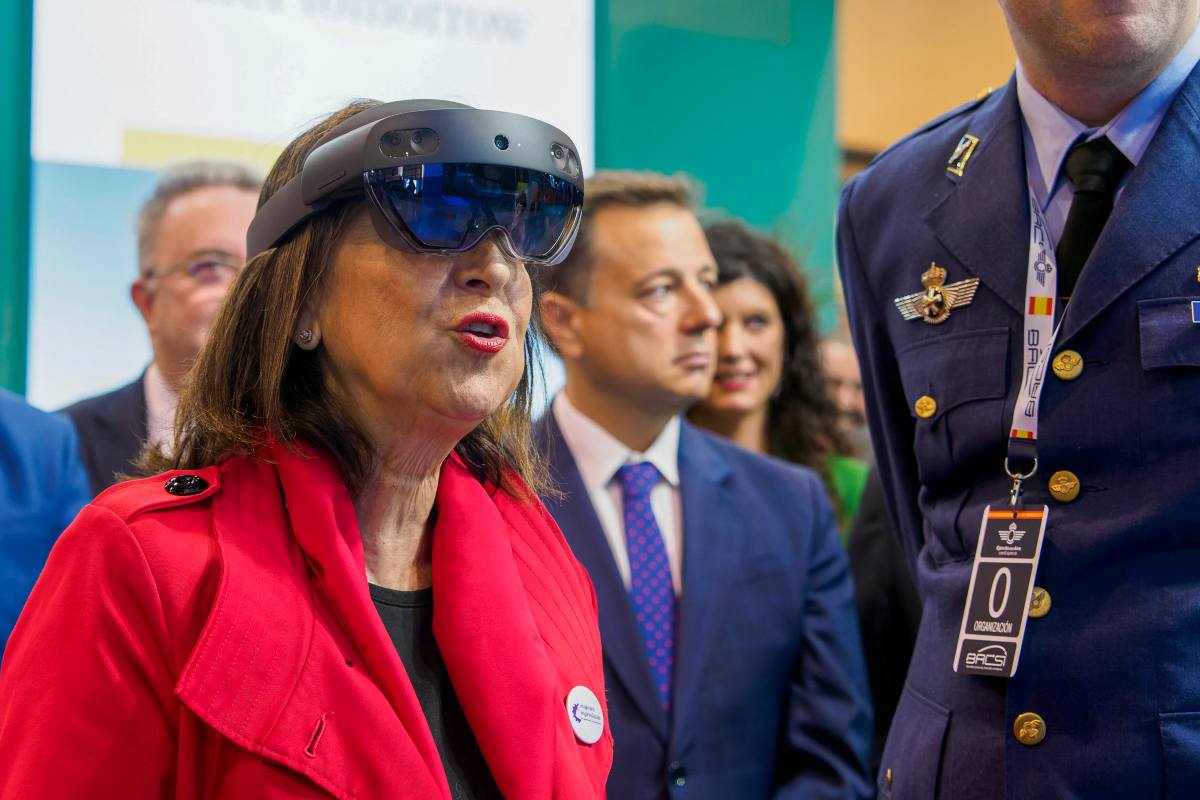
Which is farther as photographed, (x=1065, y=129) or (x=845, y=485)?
(x=845, y=485)

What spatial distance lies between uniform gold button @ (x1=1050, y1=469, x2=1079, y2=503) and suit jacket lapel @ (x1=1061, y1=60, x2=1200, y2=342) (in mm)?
177

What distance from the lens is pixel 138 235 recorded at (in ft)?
10.8

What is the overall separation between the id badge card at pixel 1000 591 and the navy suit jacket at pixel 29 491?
1.59 meters

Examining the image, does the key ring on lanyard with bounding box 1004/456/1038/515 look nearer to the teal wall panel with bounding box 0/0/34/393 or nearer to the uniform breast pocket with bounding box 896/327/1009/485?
the uniform breast pocket with bounding box 896/327/1009/485

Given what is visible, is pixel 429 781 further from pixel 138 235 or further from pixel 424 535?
pixel 138 235

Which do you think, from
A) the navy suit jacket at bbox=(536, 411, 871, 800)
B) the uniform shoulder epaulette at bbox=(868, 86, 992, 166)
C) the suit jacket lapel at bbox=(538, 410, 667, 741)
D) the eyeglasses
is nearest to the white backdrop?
the eyeglasses

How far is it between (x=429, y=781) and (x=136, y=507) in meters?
0.43

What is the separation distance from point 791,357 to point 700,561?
1.57m

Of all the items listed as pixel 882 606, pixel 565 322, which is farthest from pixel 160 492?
pixel 882 606

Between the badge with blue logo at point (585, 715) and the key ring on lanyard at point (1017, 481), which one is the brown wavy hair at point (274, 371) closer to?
the badge with blue logo at point (585, 715)

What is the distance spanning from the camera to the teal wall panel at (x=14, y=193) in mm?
3576

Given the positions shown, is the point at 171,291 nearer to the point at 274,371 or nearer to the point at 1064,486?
the point at 274,371

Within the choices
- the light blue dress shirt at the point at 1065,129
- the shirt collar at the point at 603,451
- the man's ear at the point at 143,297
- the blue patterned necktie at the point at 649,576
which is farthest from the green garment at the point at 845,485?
the light blue dress shirt at the point at 1065,129

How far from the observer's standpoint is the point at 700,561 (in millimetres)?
2873
